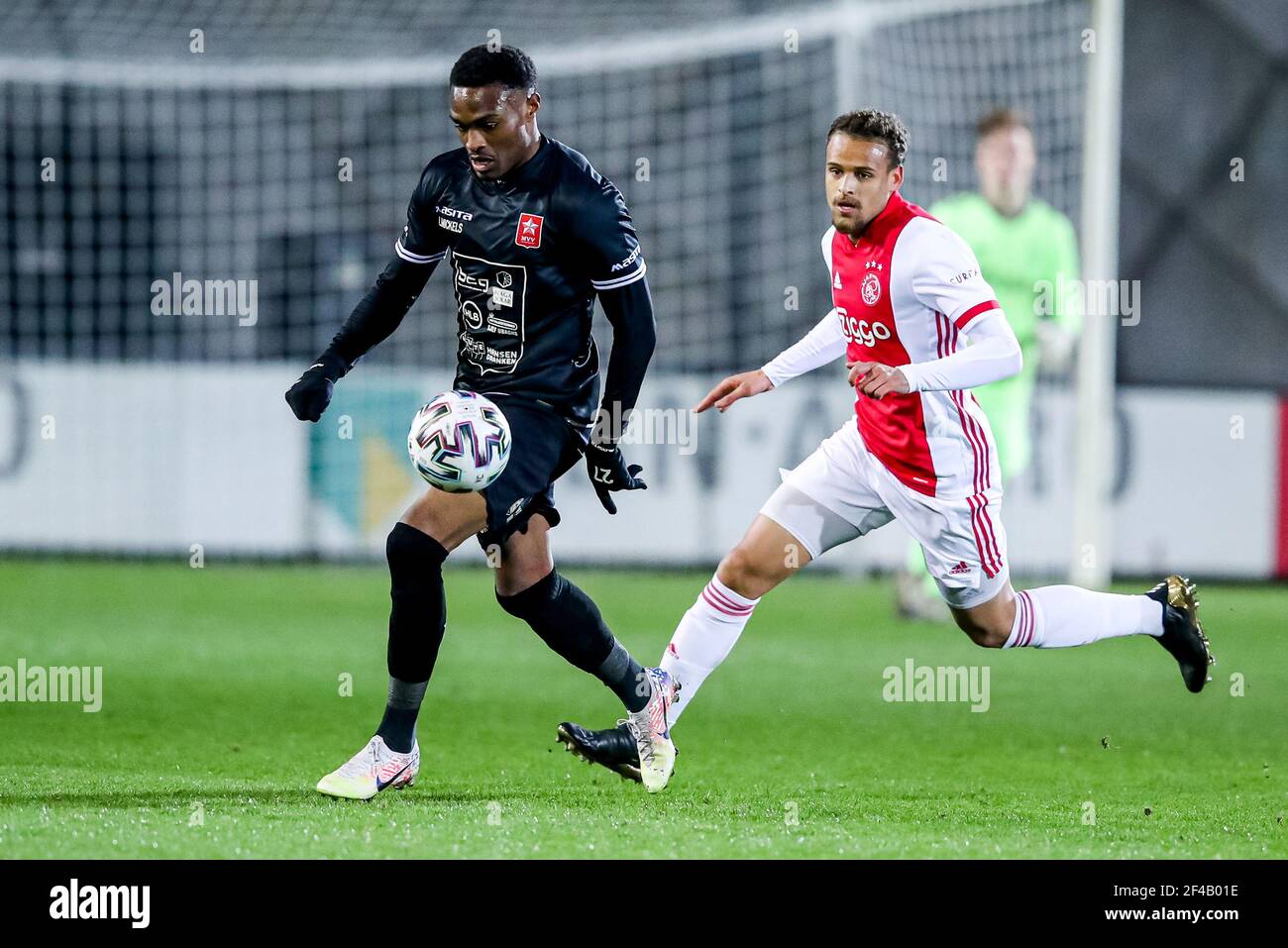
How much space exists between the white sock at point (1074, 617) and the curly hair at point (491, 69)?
2.02 m

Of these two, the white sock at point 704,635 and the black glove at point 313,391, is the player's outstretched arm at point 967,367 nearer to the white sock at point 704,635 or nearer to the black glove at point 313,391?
the white sock at point 704,635

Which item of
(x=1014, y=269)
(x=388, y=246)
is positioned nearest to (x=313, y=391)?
(x=1014, y=269)

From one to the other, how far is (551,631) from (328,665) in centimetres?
302

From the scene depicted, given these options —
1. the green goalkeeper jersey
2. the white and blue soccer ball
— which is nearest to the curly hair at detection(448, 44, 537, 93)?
the white and blue soccer ball

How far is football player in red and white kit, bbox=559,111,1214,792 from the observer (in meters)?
4.57

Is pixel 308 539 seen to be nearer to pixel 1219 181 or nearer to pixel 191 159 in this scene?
pixel 191 159

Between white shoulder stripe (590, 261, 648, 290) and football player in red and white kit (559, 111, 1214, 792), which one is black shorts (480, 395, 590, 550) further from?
football player in red and white kit (559, 111, 1214, 792)

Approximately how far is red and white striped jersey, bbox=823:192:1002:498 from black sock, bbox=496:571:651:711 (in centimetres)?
92

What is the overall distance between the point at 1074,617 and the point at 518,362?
1805 millimetres

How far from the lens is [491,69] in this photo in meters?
4.38

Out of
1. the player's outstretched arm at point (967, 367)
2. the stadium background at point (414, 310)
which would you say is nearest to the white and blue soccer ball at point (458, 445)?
the player's outstretched arm at point (967, 367)

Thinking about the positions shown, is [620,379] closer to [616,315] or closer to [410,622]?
[616,315]

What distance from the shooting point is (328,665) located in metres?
7.44
